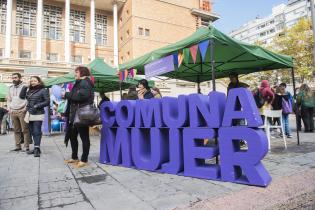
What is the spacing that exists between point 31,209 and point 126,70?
6.02 m

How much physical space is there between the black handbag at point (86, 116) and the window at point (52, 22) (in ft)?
121

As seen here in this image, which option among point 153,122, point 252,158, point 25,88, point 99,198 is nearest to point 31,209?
point 99,198

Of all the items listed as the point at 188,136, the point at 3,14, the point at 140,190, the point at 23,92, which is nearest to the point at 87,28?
the point at 3,14

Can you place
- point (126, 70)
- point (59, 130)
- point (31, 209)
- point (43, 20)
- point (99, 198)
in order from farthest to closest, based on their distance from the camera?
point (43, 20) → point (59, 130) → point (126, 70) → point (99, 198) → point (31, 209)

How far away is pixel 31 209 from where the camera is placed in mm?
2750

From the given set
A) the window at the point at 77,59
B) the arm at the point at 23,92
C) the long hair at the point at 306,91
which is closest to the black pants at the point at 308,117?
the long hair at the point at 306,91

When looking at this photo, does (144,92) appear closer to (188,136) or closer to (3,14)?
(188,136)

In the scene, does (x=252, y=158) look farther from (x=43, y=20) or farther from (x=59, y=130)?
(x=43, y=20)

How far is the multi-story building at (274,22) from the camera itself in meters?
71.8

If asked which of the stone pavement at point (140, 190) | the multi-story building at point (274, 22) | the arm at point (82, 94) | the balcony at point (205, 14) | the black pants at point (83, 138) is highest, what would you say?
the multi-story building at point (274, 22)

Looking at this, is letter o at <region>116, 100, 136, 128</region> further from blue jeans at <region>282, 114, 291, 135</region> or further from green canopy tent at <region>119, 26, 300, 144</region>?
blue jeans at <region>282, 114, 291, 135</region>

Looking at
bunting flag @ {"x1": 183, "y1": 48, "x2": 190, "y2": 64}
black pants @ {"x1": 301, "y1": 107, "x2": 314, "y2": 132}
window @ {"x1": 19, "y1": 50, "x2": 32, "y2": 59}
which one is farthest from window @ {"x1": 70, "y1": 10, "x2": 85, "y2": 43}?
black pants @ {"x1": 301, "y1": 107, "x2": 314, "y2": 132}

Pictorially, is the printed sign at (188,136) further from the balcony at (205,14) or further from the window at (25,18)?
the balcony at (205,14)

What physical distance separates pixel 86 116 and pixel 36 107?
73.4 inches
